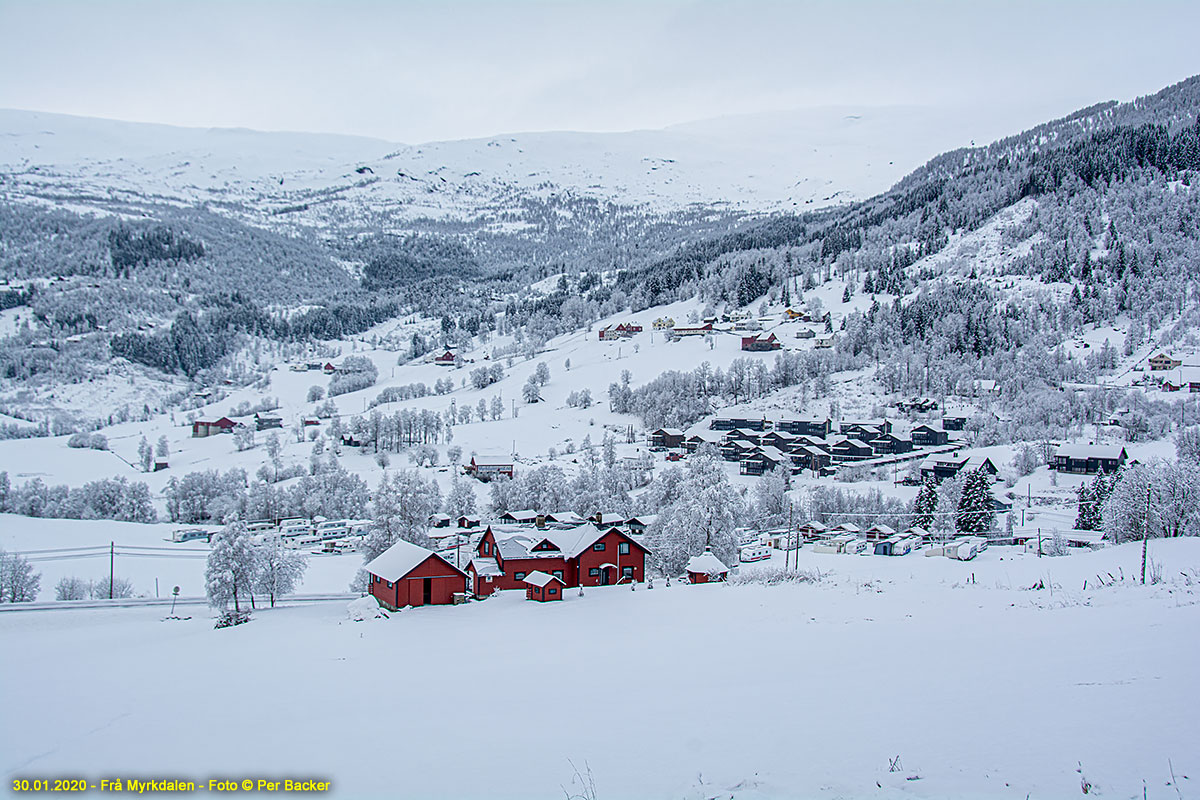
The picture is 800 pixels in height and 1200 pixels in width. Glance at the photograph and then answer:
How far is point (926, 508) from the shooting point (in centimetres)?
4844

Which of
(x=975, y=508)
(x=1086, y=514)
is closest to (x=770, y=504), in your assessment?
(x=975, y=508)

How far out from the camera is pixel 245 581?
2750 cm

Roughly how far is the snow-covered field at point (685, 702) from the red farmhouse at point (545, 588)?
808 centimetres

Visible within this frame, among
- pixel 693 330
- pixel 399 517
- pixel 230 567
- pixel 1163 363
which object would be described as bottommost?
pixel 230 567

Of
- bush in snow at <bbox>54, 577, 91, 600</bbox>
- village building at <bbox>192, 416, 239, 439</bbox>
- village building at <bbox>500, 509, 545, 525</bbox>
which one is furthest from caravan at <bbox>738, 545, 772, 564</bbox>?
village building at <bbox>192, 416, 239, 439</bbox>

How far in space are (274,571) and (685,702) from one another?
24591 mm

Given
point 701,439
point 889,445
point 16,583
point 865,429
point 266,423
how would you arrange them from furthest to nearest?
point 266,423
point 701,439
point 865,429
point 889,445
point 16,583

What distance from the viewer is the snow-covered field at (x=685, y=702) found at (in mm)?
7480

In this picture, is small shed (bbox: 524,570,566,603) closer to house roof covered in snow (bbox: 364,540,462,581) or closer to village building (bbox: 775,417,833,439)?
house roof covered in snow (bbox: 364,540,462,581)

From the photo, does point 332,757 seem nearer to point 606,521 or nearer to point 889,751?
point 889,751

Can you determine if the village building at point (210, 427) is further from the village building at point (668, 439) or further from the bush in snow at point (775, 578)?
the bush in snow at point (775, 578)

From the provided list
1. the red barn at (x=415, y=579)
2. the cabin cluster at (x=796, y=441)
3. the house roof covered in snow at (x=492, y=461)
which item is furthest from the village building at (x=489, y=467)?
the red barn at (x=415, y=579)

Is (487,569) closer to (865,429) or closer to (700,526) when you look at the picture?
(700,526)

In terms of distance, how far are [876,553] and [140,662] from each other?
34066 mm
